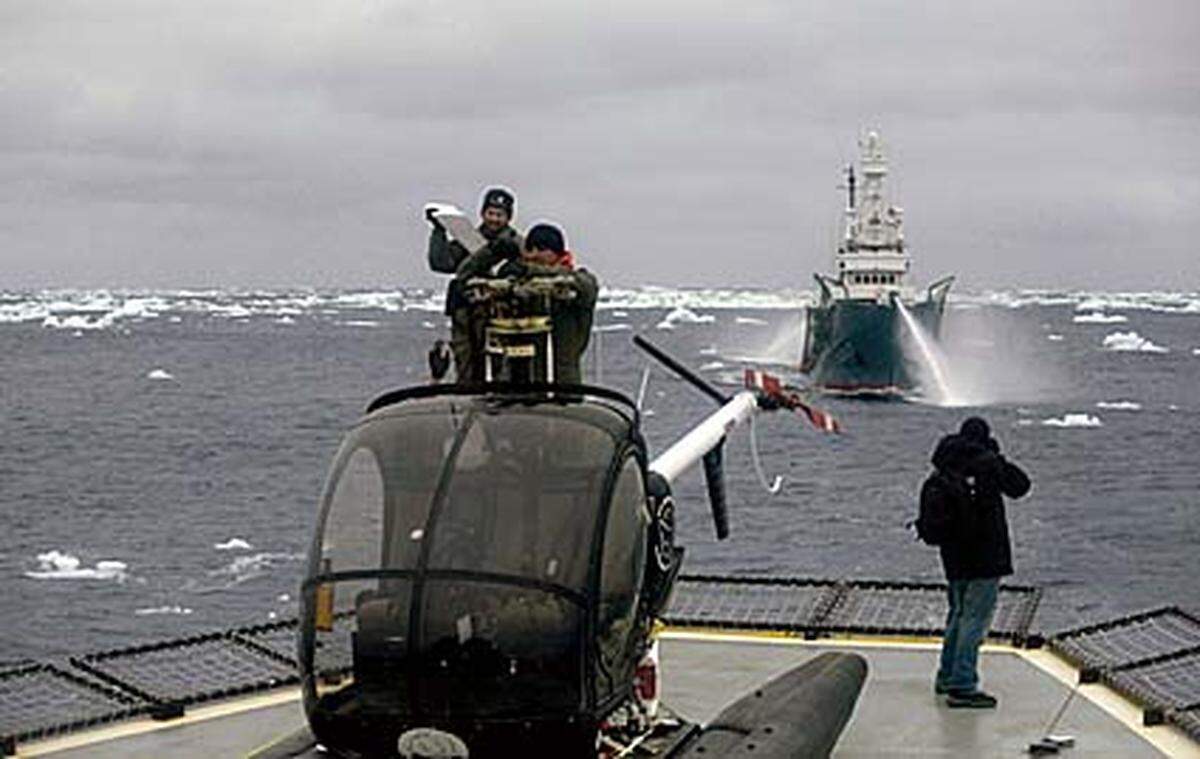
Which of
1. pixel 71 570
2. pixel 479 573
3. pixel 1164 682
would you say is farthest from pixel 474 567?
pixel 71 570

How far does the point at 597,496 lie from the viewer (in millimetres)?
7699

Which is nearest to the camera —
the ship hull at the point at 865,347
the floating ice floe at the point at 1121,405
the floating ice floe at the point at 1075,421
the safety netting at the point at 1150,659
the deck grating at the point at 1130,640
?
the safety netting at the point at 1150,659

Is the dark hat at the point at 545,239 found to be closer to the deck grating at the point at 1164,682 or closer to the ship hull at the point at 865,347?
the deck grating at the point at 1164,682

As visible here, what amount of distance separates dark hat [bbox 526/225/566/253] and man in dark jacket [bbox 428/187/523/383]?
195mm

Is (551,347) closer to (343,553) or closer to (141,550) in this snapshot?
(343,553)

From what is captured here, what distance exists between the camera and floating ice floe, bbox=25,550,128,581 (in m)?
36.4

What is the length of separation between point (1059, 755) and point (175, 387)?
9554 cm

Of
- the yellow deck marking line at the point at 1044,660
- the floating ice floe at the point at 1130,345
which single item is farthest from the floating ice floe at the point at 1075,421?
the floating ice floe at the point at 1130,345

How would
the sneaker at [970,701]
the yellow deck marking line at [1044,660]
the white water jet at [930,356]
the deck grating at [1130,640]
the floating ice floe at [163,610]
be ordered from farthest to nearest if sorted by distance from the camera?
the white water jet at [930,356] → the floating ice floe at [163,610] → the deck grating at [1130,640] → the sneaker at [970,701] → the yellow deck marking line at [1044,660]

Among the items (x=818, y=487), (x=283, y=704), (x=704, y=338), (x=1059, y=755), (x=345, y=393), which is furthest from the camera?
(x=704, y=338)

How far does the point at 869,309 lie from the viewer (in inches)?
3415

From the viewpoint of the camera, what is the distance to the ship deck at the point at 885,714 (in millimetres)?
10125

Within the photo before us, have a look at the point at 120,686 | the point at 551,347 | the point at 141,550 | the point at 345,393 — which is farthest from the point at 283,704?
the point at 345,393

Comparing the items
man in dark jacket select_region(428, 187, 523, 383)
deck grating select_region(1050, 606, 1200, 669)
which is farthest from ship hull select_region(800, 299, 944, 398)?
man in dark jacket select_region(428, 187, 523, 383)
